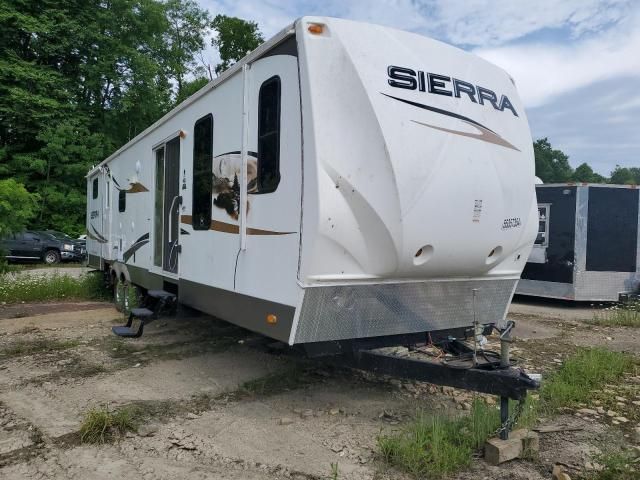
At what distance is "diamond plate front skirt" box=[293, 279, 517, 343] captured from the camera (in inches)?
147

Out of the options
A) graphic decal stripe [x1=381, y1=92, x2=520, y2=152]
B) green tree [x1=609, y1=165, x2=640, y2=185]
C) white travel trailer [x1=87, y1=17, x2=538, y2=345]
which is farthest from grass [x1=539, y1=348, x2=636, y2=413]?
green tree [x1=609, y1=165, x2=640, y2=185]

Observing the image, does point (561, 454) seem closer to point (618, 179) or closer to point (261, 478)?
point (261, 478)

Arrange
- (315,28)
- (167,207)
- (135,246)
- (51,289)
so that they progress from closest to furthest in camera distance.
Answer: (315,28)
(167,207)
(135,246)
(51,289)

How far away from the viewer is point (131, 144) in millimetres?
8414

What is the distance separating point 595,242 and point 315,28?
A: 8648mm

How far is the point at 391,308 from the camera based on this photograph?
4.05 metres

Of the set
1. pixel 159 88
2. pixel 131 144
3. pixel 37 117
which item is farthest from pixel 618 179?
pixel 131 144

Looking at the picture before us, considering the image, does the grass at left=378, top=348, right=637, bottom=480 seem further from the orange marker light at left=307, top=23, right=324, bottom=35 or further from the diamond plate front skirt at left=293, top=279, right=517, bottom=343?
the orange marker light at left=307, top=23, right=324, bottom=35

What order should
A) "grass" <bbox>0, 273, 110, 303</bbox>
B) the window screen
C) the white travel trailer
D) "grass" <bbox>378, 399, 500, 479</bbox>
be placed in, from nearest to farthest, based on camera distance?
"grass" <bbox>378, 399, 500, 479</bbox>
the white travel trailer
the window screen
"grass" <bbox>0, 273, 110, 303</bbox>

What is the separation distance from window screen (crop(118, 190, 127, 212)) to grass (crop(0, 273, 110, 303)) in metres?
2.73

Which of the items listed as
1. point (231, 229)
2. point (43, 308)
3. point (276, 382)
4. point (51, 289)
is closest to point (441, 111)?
point (231, 229)

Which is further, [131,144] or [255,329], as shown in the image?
[131,144]

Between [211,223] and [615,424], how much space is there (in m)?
3.79

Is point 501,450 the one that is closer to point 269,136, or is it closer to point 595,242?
point 269,136
